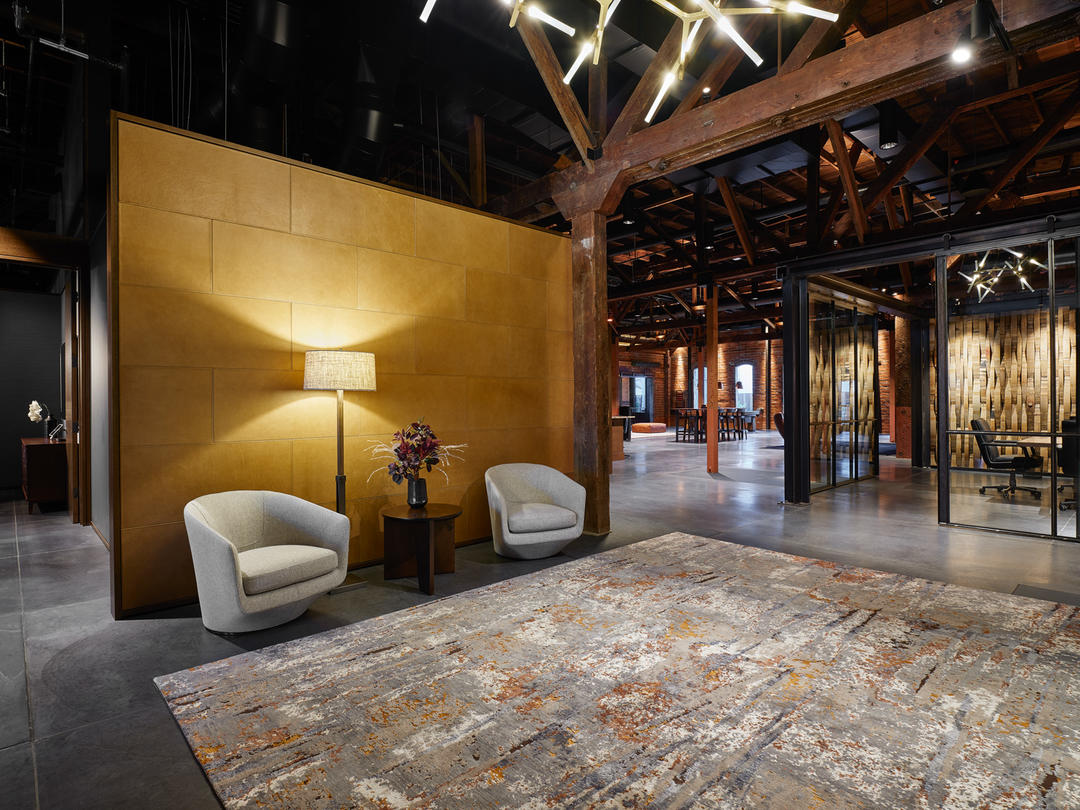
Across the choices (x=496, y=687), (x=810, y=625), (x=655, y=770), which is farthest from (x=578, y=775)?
(x=810, y=625)

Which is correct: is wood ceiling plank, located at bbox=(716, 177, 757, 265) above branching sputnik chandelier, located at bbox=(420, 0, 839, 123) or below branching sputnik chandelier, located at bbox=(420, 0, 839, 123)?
above

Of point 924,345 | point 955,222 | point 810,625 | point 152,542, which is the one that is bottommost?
point 810,625

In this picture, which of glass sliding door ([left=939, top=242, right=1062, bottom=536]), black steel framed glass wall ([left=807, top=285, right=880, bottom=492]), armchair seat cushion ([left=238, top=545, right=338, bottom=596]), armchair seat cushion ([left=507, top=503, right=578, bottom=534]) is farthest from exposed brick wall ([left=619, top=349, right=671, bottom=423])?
armchair seat cushion ([left=238, top=545, right=338, bottom=596])

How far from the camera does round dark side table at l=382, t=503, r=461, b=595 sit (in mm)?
3775

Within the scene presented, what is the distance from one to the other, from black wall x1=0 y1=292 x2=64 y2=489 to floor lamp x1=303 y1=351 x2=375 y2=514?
6.98 meters

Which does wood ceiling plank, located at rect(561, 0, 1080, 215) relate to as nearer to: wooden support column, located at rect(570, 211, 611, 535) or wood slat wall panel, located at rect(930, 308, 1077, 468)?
wooden support column, located at rect(570, 211, 611, 535)

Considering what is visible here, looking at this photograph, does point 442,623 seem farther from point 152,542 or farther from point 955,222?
point 955,222

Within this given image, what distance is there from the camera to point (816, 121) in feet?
13.5

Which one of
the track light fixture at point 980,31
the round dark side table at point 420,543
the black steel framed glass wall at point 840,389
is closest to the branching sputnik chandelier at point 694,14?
the track light fixture at point 980,31

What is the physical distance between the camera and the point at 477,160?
6.22 metres

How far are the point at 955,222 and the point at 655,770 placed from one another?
6.76 metres

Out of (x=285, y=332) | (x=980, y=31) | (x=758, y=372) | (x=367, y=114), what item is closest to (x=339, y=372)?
(x=285, y=332)

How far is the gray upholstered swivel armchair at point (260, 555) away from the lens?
2943 mm

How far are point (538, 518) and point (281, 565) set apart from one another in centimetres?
198
